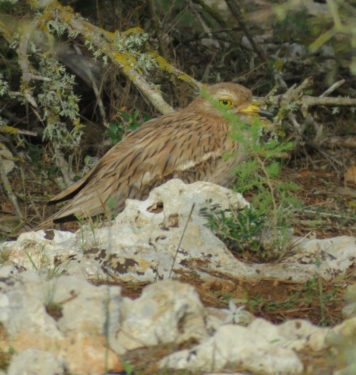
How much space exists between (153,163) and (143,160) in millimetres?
67

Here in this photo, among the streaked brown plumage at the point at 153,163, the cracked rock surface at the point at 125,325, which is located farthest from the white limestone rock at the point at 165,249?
the streaked brown plumage at the point at 153,163

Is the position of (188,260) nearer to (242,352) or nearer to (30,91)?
(242,352)

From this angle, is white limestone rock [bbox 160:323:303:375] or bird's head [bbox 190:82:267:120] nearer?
white limestone rock [bbox 160:323:303:375]

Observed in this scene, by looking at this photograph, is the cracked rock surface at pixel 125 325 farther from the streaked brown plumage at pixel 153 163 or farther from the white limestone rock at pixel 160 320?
the streaked brown plumage at pixel 153 163

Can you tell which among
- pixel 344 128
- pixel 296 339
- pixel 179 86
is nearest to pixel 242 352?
pixel 296 339

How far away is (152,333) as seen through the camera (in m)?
4.60

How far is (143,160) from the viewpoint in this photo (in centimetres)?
739

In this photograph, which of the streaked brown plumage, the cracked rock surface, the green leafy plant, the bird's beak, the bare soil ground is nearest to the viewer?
the cracked rock surface

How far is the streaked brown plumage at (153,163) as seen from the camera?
7.26 meters

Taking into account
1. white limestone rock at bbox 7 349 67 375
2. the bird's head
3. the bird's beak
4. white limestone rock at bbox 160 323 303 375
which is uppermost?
white limestone rock at bbox 7 349 67 375

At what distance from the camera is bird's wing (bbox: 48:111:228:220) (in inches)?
286

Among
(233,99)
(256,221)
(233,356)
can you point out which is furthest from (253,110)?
(233,356)

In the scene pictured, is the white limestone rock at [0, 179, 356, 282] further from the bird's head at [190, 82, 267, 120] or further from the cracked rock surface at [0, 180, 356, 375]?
the bird's head at [190, 82, 267, 120]

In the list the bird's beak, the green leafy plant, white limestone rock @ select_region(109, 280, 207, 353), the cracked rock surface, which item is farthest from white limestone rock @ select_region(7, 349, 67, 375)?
the bird's beak
